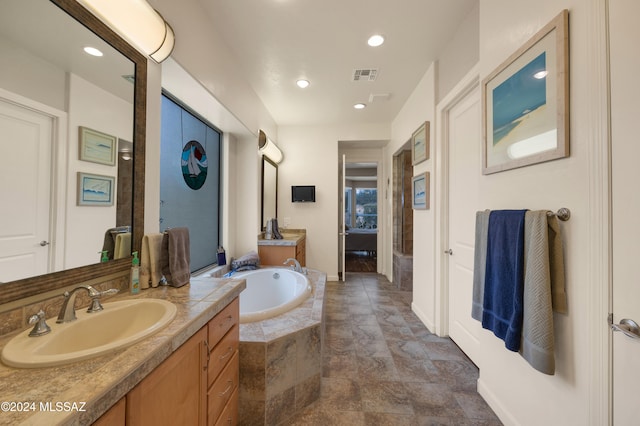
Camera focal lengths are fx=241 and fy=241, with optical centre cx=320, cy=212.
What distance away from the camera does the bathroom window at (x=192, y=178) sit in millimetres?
1986

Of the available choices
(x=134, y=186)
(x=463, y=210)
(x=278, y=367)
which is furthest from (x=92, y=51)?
(x=463, y=210)

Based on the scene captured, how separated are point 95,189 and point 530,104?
2.04m

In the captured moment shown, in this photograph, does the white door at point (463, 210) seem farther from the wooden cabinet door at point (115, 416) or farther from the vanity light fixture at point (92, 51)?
the vanity light fixture at point (92, 51)

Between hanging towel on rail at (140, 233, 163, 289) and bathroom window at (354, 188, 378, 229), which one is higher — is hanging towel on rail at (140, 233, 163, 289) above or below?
below

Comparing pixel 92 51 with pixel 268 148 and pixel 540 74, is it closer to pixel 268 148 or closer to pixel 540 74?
pixel 540 74

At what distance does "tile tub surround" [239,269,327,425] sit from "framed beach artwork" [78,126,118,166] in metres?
1.15

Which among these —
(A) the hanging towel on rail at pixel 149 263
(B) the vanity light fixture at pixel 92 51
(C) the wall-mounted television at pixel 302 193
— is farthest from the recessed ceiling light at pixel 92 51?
(C) the wall-mounted television at pixel 302 193

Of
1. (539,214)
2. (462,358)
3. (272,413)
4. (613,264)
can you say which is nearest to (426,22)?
(539,214)

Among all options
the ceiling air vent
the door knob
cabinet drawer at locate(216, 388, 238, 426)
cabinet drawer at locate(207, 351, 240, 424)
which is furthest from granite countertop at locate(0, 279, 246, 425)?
the ceiling air vent

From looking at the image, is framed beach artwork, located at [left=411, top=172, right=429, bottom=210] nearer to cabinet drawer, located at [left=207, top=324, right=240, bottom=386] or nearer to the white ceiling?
the white ceiling

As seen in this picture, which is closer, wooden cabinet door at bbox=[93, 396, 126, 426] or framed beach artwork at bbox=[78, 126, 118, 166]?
wooden cabinet door at bbox=[93, 396, 126, 426]

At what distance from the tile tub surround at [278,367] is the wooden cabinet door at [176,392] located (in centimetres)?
39

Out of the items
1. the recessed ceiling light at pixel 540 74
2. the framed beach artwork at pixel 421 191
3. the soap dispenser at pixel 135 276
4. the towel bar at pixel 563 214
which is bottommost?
the soap dispenser at pixel 135 276

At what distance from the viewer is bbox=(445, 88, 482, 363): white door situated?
74.4 inches
